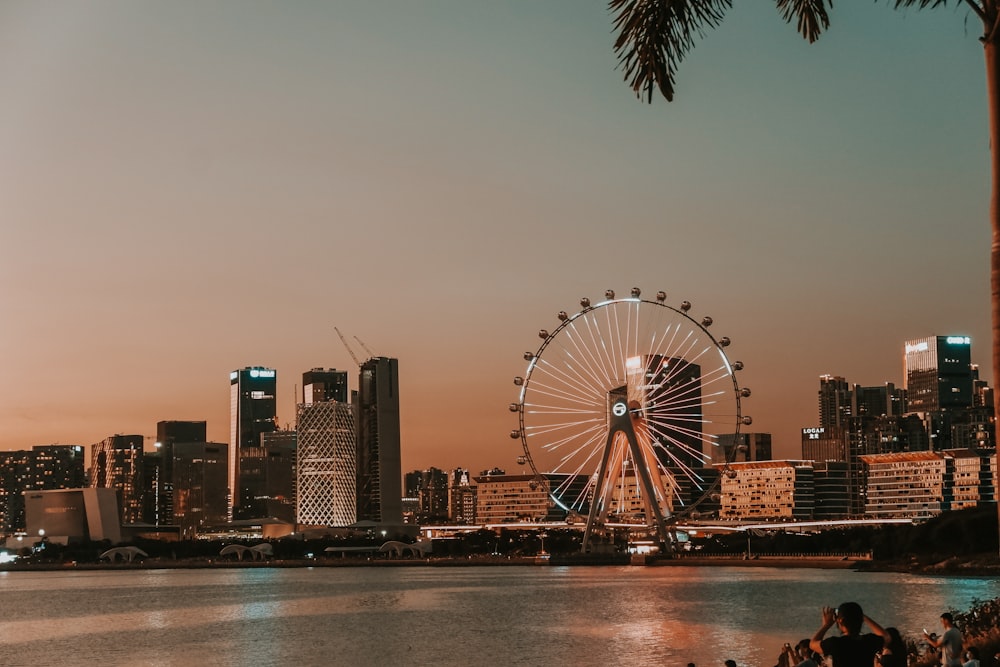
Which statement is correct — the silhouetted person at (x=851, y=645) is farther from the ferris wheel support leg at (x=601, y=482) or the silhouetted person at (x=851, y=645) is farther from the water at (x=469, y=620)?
the ferris wheel support leg at (x=601, y=482)

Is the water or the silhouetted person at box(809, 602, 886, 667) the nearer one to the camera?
the silhouetted person at box(809, 602, 886, 667)

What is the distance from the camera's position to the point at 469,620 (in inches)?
3118

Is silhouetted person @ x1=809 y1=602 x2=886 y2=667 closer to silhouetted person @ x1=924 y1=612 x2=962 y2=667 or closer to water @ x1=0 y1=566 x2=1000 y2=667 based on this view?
silhouetted person @ x1=924 y1=612 x2=962 y2=667

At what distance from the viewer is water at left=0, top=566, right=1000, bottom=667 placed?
5919 centimetres

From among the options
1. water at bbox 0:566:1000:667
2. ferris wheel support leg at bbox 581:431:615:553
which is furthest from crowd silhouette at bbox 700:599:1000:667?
ferris wheel support leg at bbox 581:431:615:553

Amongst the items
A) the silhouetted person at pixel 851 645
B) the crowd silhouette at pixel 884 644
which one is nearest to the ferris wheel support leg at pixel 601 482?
the crowd silhouette at pixel 884 644

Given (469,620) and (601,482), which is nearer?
(469,620)

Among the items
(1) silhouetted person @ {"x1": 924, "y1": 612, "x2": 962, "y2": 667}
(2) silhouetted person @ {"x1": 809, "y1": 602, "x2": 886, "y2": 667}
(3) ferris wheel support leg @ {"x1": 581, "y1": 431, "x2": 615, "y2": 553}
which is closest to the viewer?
(2) silhouetted person @ {"x1": 809, "y1": 602, "x2": 886, "y2": 667}

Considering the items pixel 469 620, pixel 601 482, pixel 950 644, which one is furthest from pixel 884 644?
pixel 601 482

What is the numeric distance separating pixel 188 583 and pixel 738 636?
110 m

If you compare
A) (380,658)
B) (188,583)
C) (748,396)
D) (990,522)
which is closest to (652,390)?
(748,396)

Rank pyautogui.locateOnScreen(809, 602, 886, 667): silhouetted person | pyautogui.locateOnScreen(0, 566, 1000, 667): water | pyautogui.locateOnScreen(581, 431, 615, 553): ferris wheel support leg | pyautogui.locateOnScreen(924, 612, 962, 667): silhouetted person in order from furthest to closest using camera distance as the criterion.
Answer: pyautogui.locateOnScreen(581, 431, 615, 553): ferris wheel support leg → pyautogui.locateOnScreen(0, 566, 1000, 667): water → pyautogui.locateOnScreen(924, 612, 962, 667): silhouetted person → pyautogui.locateOnScreen(809, 602, 886, 667): silhouetted person

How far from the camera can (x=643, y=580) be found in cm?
13012

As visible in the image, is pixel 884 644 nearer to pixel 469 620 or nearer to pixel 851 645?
pixel 851 645
